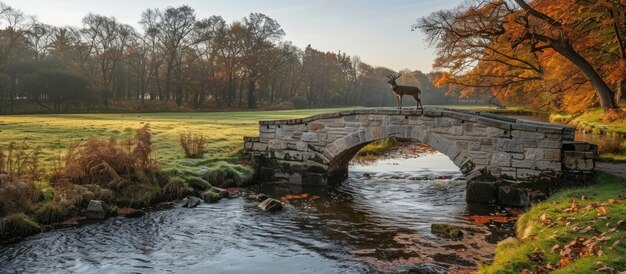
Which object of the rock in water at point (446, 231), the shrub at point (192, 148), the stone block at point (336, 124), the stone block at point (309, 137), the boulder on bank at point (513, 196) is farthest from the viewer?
the shrub at point (192, 148)

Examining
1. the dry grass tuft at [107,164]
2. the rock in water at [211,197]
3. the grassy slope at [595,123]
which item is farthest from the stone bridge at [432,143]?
the grassy slope at [595,123]

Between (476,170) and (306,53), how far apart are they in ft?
228

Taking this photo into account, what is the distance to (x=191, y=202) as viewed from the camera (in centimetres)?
1219

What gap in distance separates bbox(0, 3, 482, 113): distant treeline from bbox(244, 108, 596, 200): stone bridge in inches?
1454

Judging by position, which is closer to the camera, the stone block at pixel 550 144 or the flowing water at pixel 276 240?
the flowing water at pixel 276 240

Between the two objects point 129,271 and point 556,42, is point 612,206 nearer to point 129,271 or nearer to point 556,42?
point 129,271

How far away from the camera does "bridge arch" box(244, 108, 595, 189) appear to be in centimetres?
1173

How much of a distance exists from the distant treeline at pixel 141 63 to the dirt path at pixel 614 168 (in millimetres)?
45078

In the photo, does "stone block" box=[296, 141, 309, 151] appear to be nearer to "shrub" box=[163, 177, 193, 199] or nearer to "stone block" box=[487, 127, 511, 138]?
"shrub" box=[163, 177, 193, 199]

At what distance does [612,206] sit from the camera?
8.78 m

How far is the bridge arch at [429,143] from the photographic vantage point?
1173 centimetres

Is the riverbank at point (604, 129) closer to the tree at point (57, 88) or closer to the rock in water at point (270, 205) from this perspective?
the rock in water at point (270, 205)

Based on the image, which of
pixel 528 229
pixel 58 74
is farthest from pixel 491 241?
pixel 58 74

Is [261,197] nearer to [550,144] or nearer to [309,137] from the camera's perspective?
[309,137]
